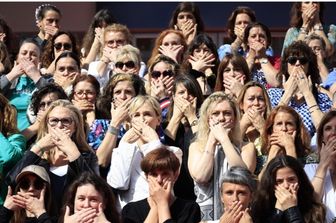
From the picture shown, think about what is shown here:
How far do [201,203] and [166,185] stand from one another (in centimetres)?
93

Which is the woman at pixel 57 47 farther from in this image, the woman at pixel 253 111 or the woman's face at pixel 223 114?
the woman's face at pixel 223 114

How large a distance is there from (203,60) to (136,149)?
2745 mm

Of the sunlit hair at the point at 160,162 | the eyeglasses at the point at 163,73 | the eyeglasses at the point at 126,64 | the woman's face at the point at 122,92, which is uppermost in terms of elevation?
the eyeglasses at the point at 126,64

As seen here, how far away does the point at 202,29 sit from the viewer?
1631 cm

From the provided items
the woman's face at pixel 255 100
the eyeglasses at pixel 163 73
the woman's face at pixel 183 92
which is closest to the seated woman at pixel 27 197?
the woman's face at pixel 183 92

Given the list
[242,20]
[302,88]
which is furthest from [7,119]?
[242,20]

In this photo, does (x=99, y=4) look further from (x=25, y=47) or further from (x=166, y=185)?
(x=166, y=185)

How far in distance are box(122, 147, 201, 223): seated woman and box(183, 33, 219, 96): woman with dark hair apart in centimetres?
337

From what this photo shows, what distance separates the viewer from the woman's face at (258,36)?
50.2 feet

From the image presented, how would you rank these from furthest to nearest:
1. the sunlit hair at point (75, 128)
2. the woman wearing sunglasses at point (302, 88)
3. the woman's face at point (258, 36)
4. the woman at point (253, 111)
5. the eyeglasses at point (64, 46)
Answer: the eyeglasses at point (64, 46) → the woman's face at point (258, 36) → the woman wearing sunglasses at point (302, 88) → the woman at point (253, 111) → the sunlit hair at point (75, 128)

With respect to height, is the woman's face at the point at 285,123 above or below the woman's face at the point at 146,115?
below

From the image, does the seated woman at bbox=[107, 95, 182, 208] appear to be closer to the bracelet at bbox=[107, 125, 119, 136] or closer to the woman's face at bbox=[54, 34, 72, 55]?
the bracelet at bbox=[107, 125, 119, 136]

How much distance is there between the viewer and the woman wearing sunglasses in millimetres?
13539

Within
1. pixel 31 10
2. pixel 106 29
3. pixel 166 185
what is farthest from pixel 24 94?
pixel 31 10
